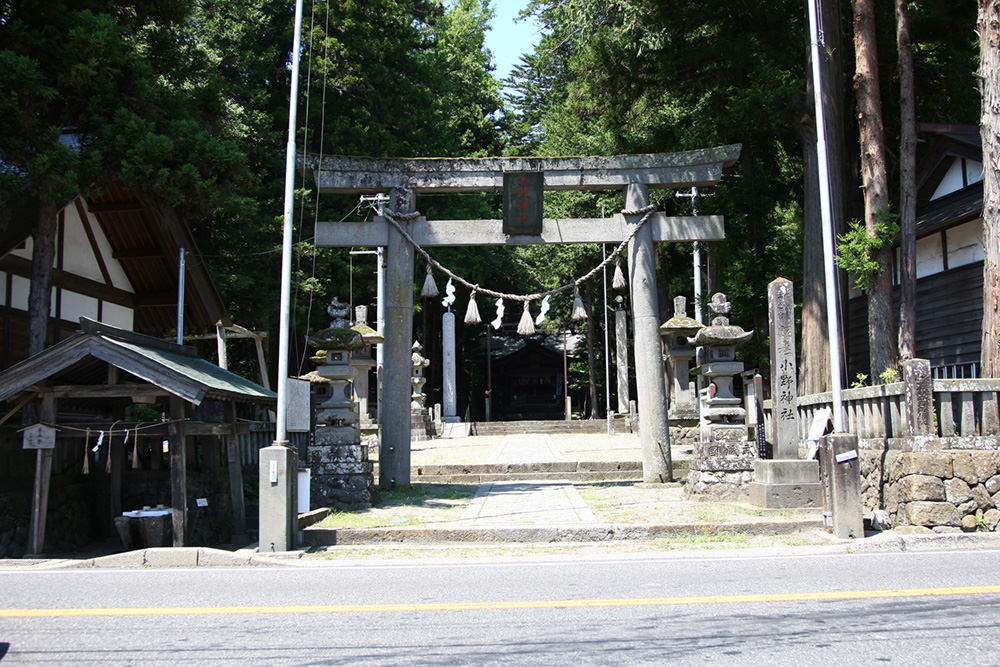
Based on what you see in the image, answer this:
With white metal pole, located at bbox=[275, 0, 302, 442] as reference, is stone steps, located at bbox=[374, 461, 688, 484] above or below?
below

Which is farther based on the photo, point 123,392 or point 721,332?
point 721,332

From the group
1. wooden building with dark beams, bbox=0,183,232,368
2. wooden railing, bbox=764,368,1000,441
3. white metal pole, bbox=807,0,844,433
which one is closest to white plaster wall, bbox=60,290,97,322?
wooden building with dark beams, bbox=0,183,232,368

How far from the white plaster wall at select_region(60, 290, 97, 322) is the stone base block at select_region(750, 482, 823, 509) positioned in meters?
14.0

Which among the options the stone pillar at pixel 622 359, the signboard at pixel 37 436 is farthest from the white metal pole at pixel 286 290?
the stone pillar at pixel 622 359

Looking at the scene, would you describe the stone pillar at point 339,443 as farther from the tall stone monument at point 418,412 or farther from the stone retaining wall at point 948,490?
the tall stone monument at point 418,412

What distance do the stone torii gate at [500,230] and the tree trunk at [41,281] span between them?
4.49 m

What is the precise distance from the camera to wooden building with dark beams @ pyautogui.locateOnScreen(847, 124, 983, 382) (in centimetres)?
1683

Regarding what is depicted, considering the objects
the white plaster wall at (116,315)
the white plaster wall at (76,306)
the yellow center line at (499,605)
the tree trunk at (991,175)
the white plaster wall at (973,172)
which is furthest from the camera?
the white plaster wall at (116,315)

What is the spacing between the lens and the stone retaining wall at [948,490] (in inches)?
388

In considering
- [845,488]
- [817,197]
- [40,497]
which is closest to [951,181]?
[817,197]

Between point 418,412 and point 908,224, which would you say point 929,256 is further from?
point 418,412

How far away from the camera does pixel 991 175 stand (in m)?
11.8

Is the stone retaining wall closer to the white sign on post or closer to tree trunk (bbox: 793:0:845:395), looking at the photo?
tree trunk (bbox: 793:0:845:395)

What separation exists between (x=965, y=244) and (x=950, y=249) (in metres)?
0.52
